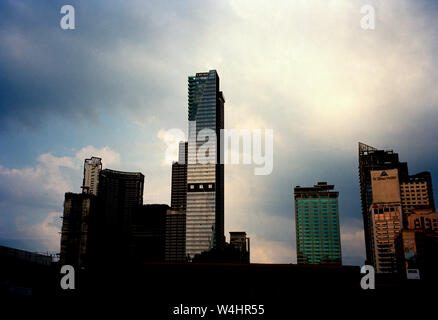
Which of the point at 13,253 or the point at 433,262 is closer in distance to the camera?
the point at 13,253

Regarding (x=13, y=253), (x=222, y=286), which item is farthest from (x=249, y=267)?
(x=13, y=253)

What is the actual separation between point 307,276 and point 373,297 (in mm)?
8013
